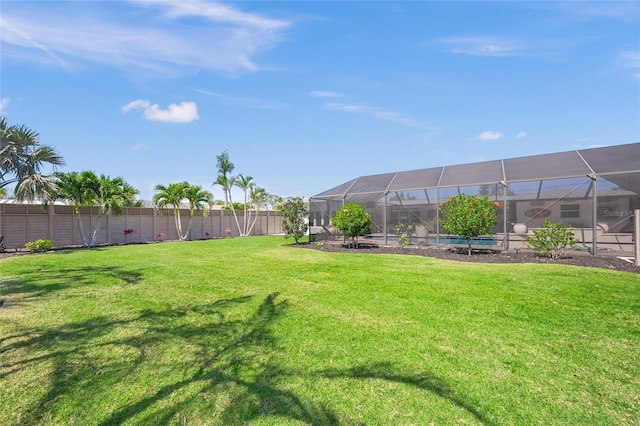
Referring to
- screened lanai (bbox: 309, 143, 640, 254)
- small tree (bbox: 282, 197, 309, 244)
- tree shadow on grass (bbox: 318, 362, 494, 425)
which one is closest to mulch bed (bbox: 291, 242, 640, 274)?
screened lanai (bbox: 309, 143, 640, 254)

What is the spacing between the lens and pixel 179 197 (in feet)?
69.9

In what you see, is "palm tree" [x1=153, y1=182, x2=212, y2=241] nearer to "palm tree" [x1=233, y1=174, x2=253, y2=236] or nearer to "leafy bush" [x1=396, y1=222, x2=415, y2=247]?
"palm tree" [x1=233, y1=174, x2=253, y2=236]

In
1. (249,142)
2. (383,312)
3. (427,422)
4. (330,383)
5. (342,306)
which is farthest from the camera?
(249,142)

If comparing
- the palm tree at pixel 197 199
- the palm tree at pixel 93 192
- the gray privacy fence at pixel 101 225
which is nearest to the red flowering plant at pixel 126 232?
the gray privacy fence at pixel 101 225

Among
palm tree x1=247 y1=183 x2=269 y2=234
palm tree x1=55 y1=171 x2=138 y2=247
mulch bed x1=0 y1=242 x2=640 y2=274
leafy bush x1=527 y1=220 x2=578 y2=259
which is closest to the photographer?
mulch bed x1=0 y1=242 x2=640 y2=274

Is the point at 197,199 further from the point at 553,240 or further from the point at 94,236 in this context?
the point at 553,240

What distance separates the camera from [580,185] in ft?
35.8

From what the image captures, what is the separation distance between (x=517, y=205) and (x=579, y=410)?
1138 centimetres

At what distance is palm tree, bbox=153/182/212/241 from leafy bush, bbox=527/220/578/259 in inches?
793

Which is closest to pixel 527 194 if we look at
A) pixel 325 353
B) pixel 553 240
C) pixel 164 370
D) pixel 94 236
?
pixel 553 240

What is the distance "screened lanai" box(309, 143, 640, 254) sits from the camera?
33.5 ft

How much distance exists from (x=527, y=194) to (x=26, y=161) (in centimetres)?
1940

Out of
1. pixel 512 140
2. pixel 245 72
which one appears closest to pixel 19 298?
pixel 245 72

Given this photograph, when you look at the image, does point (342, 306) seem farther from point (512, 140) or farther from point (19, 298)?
point (512, 140)
